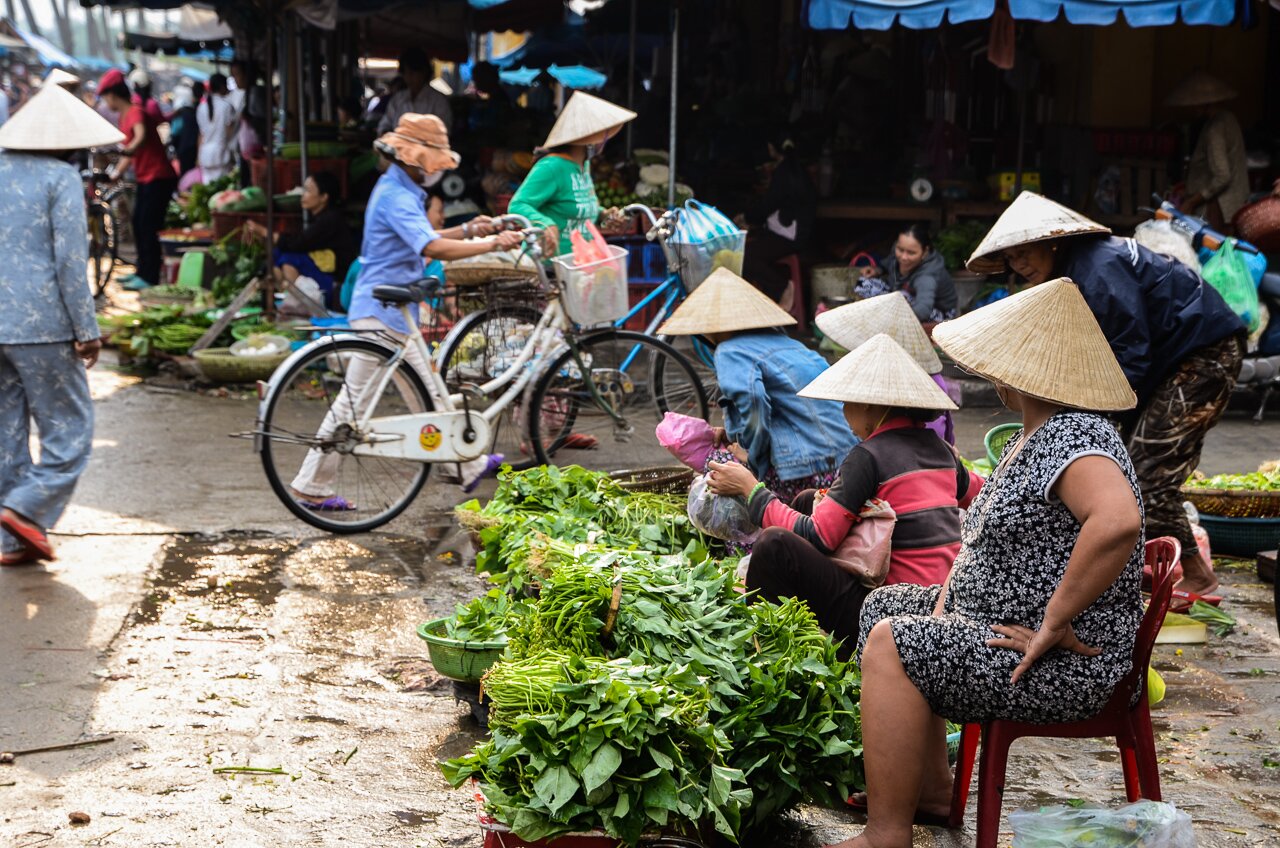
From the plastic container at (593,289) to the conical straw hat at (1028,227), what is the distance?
2.68 metres

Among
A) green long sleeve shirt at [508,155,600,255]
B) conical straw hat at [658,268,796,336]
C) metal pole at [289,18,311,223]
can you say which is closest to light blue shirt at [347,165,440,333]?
green long sleeve shirt at [508,155,600,255]

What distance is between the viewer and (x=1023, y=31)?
12.2 metres

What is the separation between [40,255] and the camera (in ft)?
19.4

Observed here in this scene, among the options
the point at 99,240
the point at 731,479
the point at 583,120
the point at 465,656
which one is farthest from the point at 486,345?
the point at 99,240

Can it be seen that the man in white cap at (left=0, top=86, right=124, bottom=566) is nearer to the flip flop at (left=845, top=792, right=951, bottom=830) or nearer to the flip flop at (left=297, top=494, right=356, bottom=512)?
the flip flop at (left=297, top=494, right=356, bottom=512)

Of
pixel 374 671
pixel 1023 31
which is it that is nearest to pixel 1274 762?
pixel 374 671

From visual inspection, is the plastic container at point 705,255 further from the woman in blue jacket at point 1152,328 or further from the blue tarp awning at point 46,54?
the blue tarp awning at point 46,54

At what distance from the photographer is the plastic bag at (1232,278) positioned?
26.7ft

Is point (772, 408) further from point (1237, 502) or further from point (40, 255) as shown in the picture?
point (40, 255)

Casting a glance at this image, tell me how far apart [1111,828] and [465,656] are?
2012 millimetres

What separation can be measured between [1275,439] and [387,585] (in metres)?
6.13

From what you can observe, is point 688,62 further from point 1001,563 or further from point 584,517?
point 1001,563

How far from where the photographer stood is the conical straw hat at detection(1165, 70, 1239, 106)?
11023 millimetres

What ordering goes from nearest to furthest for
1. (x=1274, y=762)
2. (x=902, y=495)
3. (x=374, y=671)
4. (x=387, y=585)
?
(x=902, y=495) → (x=1274, y=762) → (x=374, y=671) → (x=387, y=585)
